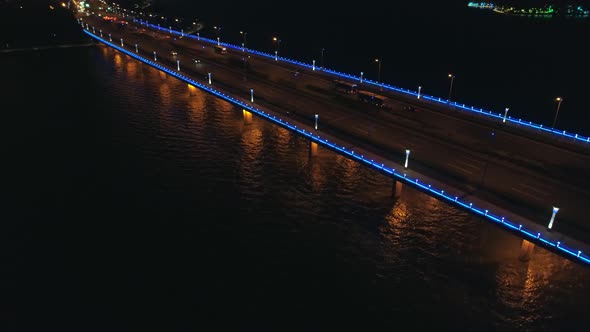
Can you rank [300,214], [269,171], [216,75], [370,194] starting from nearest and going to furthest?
[300,214]
[370,194]
[269,171]
[216,75]

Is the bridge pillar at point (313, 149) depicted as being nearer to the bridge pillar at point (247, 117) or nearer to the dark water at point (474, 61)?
the bridge pillar at point (247, 117)

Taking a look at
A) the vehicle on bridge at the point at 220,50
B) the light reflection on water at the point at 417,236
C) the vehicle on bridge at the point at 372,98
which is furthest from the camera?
the vehicle on bridge at the point at 220,50

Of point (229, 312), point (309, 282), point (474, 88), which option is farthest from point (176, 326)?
point (474, 88)

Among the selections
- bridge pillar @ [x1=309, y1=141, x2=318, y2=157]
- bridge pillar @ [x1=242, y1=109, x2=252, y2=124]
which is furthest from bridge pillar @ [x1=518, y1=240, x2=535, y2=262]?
bridge pillar @ [x1=242, y1=109, x2=252, y2=124]

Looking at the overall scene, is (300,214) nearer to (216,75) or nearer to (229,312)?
(229,312)

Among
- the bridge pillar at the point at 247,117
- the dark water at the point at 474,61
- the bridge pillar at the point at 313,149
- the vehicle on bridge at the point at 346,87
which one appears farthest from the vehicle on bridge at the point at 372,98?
the dark water at the point at 474,61
